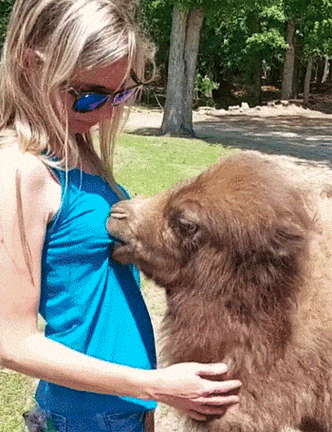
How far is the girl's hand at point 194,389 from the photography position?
171 centimetres

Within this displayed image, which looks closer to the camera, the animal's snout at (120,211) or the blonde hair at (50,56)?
the blonde hair at (50,56)

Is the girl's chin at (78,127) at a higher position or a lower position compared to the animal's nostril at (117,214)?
higher

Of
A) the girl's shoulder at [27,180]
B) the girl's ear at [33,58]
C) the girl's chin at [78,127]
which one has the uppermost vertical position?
the girl's ear at [33,58]

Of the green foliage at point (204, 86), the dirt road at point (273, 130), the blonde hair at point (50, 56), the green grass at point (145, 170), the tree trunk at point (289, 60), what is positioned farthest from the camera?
the green foliage at point (204, 86)

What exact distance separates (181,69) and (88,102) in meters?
16.0

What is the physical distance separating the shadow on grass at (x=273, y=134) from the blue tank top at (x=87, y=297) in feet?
39.3

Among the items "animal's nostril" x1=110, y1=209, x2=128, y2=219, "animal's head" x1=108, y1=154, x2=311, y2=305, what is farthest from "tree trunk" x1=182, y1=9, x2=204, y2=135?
"animal's nostril" x1=110, y1=209, x2=128, y2=219

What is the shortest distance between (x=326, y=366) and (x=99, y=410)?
0.82 metres

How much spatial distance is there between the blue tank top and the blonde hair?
0.13 metres

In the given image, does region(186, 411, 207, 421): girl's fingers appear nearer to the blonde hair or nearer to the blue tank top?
the blue tank top

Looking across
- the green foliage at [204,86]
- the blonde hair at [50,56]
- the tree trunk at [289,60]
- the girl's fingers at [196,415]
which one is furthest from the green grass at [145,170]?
the green foliage at [204,86]

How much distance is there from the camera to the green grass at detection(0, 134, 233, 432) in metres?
3.77

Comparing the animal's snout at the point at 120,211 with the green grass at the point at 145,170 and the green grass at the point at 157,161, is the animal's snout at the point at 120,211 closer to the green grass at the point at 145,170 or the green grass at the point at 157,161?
the green grass at the point at 145,170

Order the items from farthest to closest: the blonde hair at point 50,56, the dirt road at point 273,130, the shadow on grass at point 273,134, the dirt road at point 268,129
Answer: the dirt road at point 268,129, the shadow on grass at point 273,134, the dirt road at point 273,130, the blonde hair at point 50,56
